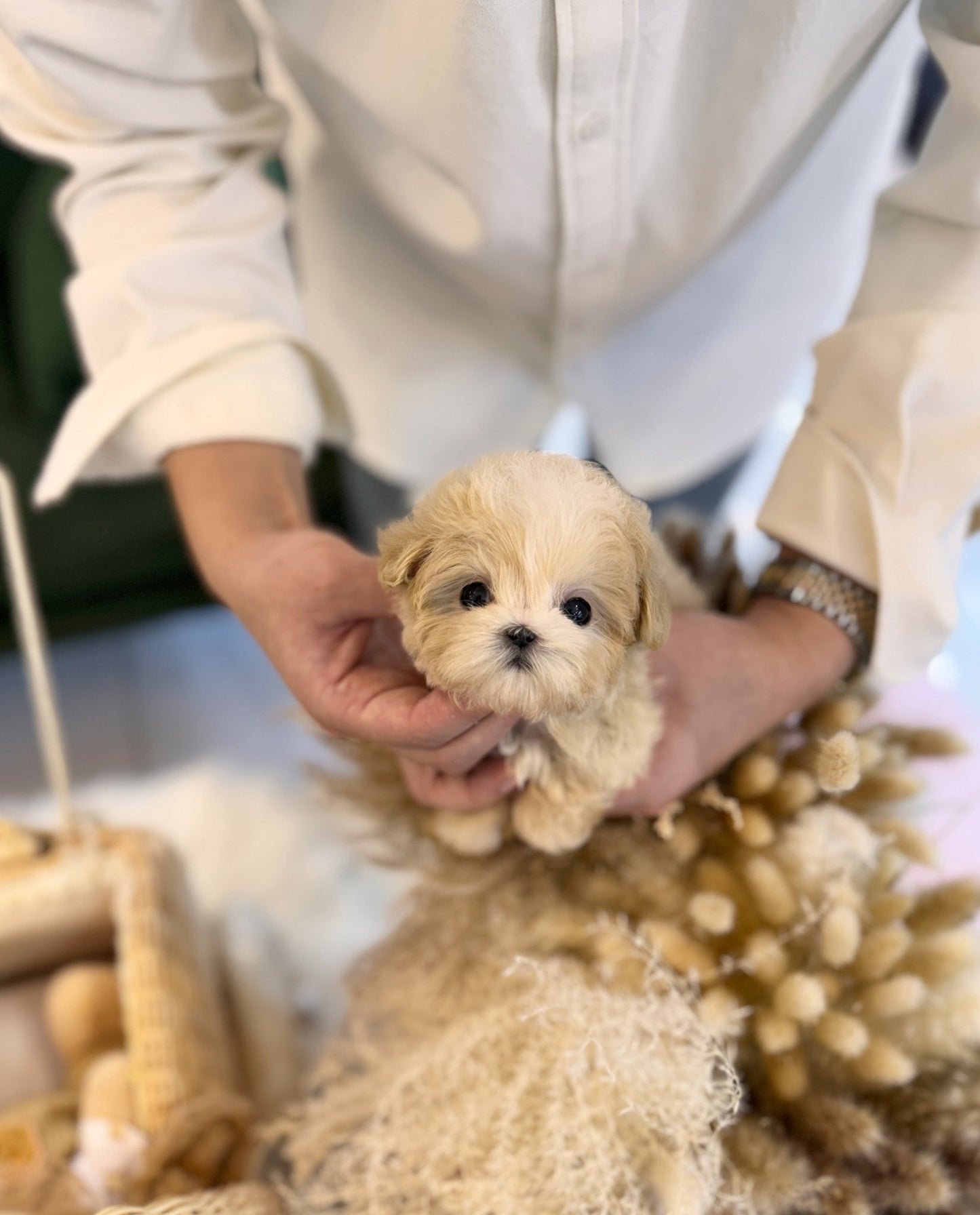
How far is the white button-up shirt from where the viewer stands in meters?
0.57

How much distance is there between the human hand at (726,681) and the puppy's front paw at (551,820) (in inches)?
0.9

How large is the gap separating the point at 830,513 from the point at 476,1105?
419 millimetres

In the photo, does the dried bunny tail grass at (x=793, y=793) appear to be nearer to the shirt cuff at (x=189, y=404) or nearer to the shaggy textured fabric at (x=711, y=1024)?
the shaggy textured fabric at (x=711, y=1024)

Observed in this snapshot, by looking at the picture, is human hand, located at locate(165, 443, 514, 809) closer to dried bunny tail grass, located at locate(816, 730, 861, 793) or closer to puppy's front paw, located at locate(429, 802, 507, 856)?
puppy's front paw, located at locate(429, 802, 507, 856)

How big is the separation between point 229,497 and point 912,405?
1.43ft

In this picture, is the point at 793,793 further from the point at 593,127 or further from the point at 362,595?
the point at 593,127

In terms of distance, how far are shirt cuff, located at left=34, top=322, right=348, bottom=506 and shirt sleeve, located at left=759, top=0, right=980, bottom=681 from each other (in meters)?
0.35

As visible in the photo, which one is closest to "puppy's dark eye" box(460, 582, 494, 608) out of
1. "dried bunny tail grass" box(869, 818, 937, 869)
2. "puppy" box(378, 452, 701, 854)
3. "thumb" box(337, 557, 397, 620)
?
"puppy" box(378, 452, 701, 854)

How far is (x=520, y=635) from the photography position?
39 centimetres

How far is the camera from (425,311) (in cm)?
87

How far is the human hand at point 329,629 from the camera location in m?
0.48

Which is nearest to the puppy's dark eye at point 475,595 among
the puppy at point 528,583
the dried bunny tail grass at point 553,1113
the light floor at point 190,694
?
the puppy at point 528,583

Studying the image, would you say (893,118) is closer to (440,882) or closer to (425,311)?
(425,311)

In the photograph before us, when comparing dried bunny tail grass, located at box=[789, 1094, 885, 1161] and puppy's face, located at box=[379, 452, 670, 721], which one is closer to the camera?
puppy's face, located at box=[379, 452, 670, 721]
